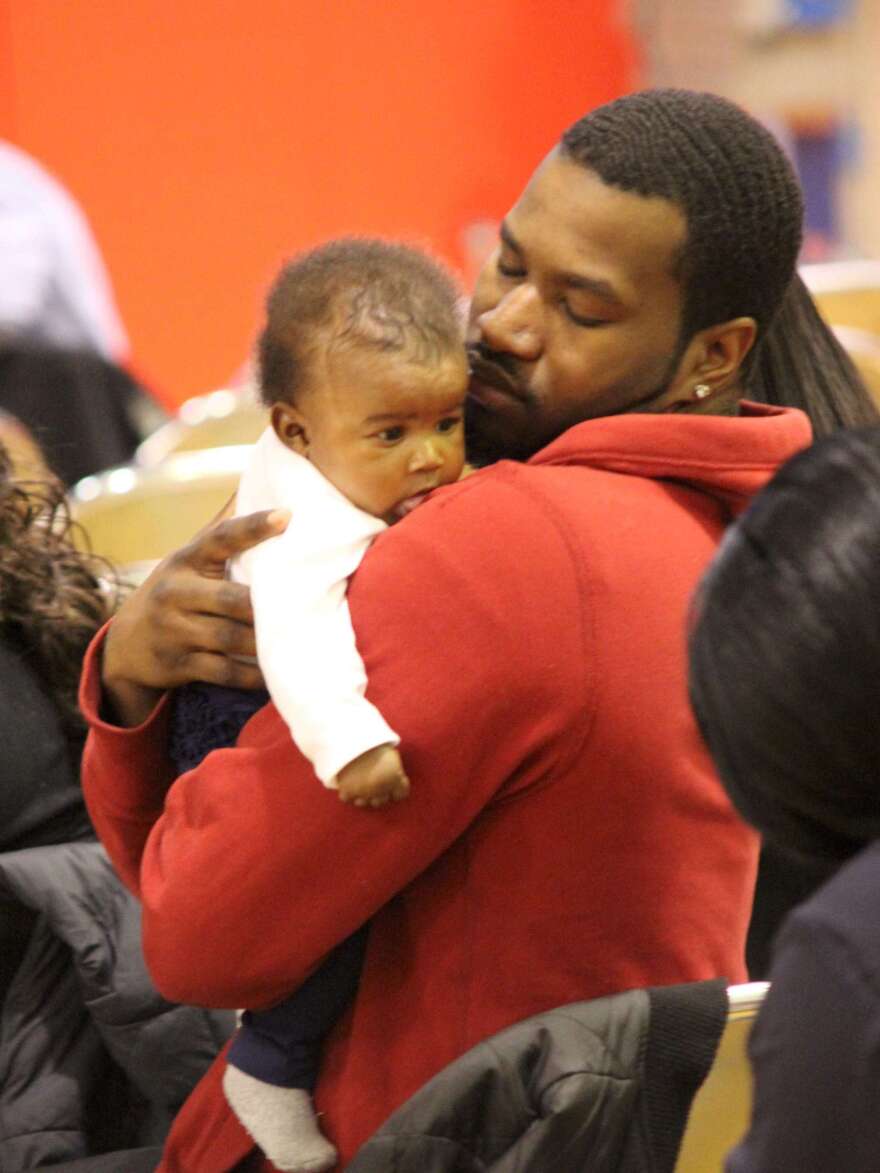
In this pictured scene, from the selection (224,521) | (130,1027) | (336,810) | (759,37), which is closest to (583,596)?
(336,810)

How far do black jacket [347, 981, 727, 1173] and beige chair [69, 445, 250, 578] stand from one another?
1.84 m

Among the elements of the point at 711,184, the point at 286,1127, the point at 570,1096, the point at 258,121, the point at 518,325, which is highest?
the point at 711,184

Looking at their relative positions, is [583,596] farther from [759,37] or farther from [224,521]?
[759,37]

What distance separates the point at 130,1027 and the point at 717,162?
1.02 meters

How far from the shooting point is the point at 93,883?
183 cm

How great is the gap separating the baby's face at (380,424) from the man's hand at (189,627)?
0.27 feet

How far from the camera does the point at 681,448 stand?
54.7 inches

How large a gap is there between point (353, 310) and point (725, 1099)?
72 cm

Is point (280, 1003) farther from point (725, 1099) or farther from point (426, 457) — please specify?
point (426, 457)

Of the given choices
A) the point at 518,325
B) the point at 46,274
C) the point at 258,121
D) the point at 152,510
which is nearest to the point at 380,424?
the point at 518,325

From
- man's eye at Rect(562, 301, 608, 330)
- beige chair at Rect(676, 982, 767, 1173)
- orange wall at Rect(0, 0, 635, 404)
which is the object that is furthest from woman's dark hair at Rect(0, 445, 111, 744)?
orange wall at Rect(0, 0, 635, 404)

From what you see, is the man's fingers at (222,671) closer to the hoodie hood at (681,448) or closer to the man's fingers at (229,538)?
the man's fingers at (229,538)

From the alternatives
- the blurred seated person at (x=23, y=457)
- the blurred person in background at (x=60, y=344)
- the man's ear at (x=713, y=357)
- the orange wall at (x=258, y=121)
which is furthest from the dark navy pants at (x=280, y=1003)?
the orange wall at (x=258, y=121)

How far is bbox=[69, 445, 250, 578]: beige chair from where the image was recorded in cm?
300
